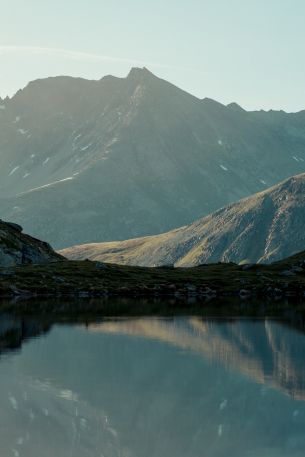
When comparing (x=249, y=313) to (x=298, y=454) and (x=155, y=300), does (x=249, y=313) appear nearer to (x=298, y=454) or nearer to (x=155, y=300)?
(x=155, y=300)

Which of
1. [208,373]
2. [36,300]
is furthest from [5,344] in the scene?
[36,300]

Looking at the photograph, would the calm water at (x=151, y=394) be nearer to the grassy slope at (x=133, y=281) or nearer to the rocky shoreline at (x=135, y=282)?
the rocky shoreline at (x=135, y=282)

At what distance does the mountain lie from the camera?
178m

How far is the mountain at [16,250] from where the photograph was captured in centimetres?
17812

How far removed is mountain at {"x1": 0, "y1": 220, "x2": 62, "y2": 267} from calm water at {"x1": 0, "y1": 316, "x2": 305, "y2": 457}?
9363cm

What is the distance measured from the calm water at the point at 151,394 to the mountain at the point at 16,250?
9363cm

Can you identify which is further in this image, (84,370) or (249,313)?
(249,313)

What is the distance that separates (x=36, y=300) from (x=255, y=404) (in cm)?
9481

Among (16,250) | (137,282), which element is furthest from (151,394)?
(16,250)

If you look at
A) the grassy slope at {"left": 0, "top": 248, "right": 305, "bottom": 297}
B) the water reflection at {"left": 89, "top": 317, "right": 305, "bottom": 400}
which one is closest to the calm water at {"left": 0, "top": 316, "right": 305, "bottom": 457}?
the water reflection at {"left": 89, "top": 317, "right": 305, "bottom": 400}

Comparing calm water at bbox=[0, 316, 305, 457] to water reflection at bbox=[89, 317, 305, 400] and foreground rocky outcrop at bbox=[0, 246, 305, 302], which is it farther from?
foreground rocky outcrop at bbox=[0, 246, 305, 302]

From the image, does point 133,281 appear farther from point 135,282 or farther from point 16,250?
point 16,250

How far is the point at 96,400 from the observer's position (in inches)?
1873

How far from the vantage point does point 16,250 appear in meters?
183
